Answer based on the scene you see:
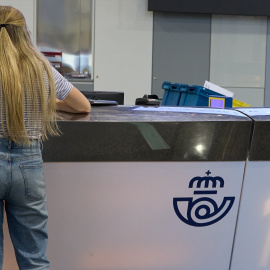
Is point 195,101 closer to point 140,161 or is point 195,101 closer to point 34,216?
point 140,161

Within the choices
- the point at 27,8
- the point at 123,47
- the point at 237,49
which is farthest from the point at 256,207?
the point at 237,49

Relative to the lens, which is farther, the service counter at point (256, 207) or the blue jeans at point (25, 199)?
the service counter at point (256, 207)

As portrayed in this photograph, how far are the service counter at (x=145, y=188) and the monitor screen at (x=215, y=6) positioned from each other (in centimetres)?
667

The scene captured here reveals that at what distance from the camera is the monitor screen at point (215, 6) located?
8742mm

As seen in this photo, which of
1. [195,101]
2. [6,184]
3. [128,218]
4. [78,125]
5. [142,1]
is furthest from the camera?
[142,1]

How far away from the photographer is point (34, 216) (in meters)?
1.90

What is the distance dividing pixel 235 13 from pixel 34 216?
769 centimetres

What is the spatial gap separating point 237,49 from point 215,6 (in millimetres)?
828

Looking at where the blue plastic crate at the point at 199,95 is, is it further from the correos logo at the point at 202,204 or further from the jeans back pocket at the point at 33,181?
the jeans back pocket at the point at 33,181

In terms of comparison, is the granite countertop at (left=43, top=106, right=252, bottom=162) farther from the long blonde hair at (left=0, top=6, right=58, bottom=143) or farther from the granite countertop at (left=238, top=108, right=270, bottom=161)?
the long blonde hair at (left=0, top=6, right=58, bottom=143)

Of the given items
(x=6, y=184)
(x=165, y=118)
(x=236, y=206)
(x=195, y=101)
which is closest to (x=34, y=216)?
(x=6, y=184)

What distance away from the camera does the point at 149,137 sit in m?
2.18

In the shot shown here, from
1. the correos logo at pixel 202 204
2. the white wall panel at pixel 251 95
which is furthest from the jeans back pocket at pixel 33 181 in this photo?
the white wall panel at pixel 251 95

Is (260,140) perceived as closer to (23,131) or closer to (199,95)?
(23,131)
